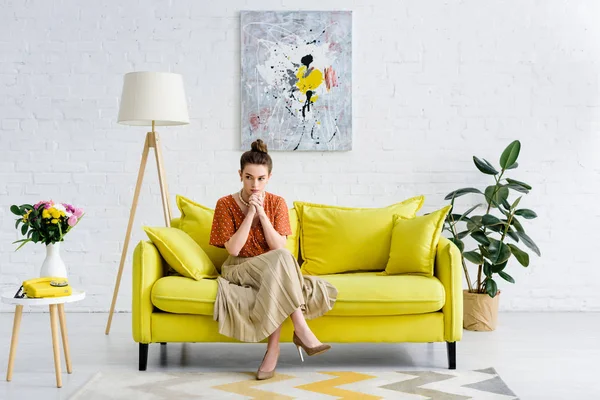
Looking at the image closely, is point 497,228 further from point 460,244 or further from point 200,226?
point 200,226

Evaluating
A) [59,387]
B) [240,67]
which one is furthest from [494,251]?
[59,387]

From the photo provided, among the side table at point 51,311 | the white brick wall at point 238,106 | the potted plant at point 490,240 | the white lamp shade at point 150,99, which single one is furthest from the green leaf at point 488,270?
the side table at point 51,311

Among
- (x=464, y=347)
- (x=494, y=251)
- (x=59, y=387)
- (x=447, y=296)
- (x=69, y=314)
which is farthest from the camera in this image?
(x=69, y=314)

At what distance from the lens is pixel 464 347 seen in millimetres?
3896

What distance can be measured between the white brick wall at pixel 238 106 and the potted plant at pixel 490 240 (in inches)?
15.1

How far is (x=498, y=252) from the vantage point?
4.30 m

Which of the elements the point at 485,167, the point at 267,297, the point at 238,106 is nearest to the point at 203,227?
the point at 267,297

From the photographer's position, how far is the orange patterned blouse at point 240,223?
3.56 metres

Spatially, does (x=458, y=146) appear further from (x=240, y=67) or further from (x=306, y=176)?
A: (x=240, y=67)

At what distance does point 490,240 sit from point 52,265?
103 inches

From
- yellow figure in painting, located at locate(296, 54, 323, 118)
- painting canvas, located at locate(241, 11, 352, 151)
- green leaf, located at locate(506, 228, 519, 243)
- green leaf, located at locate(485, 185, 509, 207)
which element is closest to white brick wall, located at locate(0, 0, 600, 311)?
painting canvas, located at locate(241, 11, 352, 151)

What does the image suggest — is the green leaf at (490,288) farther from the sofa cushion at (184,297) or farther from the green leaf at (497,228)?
the sofa cushion at (184,297)

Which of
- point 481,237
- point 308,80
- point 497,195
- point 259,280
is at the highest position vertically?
point 308,80

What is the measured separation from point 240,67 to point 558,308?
9.32 ft
